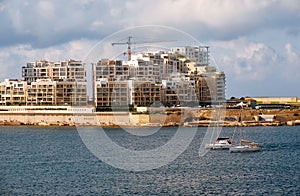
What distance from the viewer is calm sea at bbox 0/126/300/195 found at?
27781 mm

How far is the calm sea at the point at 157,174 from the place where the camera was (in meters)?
27.8

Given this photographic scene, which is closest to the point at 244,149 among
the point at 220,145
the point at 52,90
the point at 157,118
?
the point at 220,145

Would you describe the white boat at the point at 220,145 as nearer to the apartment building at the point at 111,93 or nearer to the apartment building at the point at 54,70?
the apartment building at the point at 111,93

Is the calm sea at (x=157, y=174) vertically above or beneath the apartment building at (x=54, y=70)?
beneath

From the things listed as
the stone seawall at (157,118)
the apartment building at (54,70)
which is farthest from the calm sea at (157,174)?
the apartment building at (54,70)

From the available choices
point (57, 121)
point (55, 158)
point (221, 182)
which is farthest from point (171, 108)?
point (221, 182)

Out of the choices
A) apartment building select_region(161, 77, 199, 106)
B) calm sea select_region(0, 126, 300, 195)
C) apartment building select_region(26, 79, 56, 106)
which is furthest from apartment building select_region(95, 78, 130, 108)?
calm sea select_region(0, 126, 300, 195)

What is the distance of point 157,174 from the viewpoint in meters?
32.4

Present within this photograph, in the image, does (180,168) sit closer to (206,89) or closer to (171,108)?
(171,108)

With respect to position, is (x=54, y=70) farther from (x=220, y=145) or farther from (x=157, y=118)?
(x=220, y=145)

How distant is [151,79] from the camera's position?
91875 mm

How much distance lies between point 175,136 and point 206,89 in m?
39.4

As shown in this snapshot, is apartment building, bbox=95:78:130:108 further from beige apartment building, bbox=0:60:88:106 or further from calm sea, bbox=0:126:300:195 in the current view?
calm sea, bbox=0:126:300:195

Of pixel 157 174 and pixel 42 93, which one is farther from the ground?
pixel 42 93
